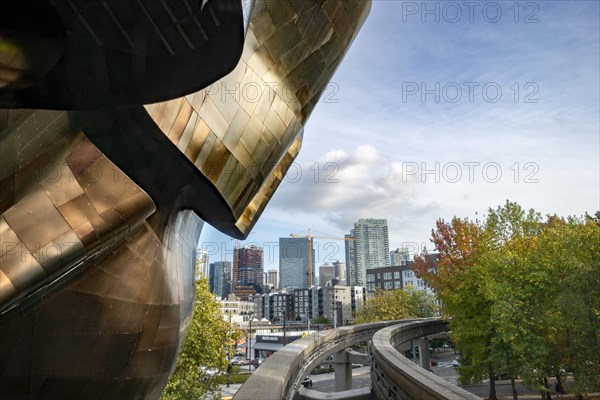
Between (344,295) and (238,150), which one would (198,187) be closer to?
(238,150)

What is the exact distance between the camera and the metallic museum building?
13.6 feet

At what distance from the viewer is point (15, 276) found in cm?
486

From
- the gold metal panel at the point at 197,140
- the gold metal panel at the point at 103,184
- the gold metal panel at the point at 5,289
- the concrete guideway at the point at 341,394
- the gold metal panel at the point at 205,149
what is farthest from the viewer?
the concrete guideway at the point at 341,394

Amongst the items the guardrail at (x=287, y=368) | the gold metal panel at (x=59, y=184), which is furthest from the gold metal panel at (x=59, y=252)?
the guardrail at (x=287, y=368)

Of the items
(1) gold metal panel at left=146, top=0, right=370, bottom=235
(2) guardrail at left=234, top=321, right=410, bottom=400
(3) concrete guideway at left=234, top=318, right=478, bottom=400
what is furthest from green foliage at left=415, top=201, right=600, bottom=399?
(1) gold metal panel at left=146, top=0, right=370, bottom=235

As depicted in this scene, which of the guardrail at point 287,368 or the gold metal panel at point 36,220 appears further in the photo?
the guardrail at point 287,368

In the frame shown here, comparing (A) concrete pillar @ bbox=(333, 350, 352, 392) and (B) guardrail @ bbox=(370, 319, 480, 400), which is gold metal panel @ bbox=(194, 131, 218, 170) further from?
(A) concrete pillar @ bbox=(333, 350, 352, 392)

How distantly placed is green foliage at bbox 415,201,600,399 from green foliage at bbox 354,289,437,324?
3129cm

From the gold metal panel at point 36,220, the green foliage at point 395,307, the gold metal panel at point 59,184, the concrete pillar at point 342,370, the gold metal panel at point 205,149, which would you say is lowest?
the concrete pillar at point 342,370

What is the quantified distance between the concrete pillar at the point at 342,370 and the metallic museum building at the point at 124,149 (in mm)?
25168

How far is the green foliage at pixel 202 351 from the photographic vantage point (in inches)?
867

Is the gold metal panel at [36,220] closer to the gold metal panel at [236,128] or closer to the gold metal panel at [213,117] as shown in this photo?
the gold metal panel at [213,117]

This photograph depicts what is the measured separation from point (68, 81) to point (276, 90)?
3569mm

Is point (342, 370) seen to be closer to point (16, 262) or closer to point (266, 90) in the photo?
point (266, 90)
